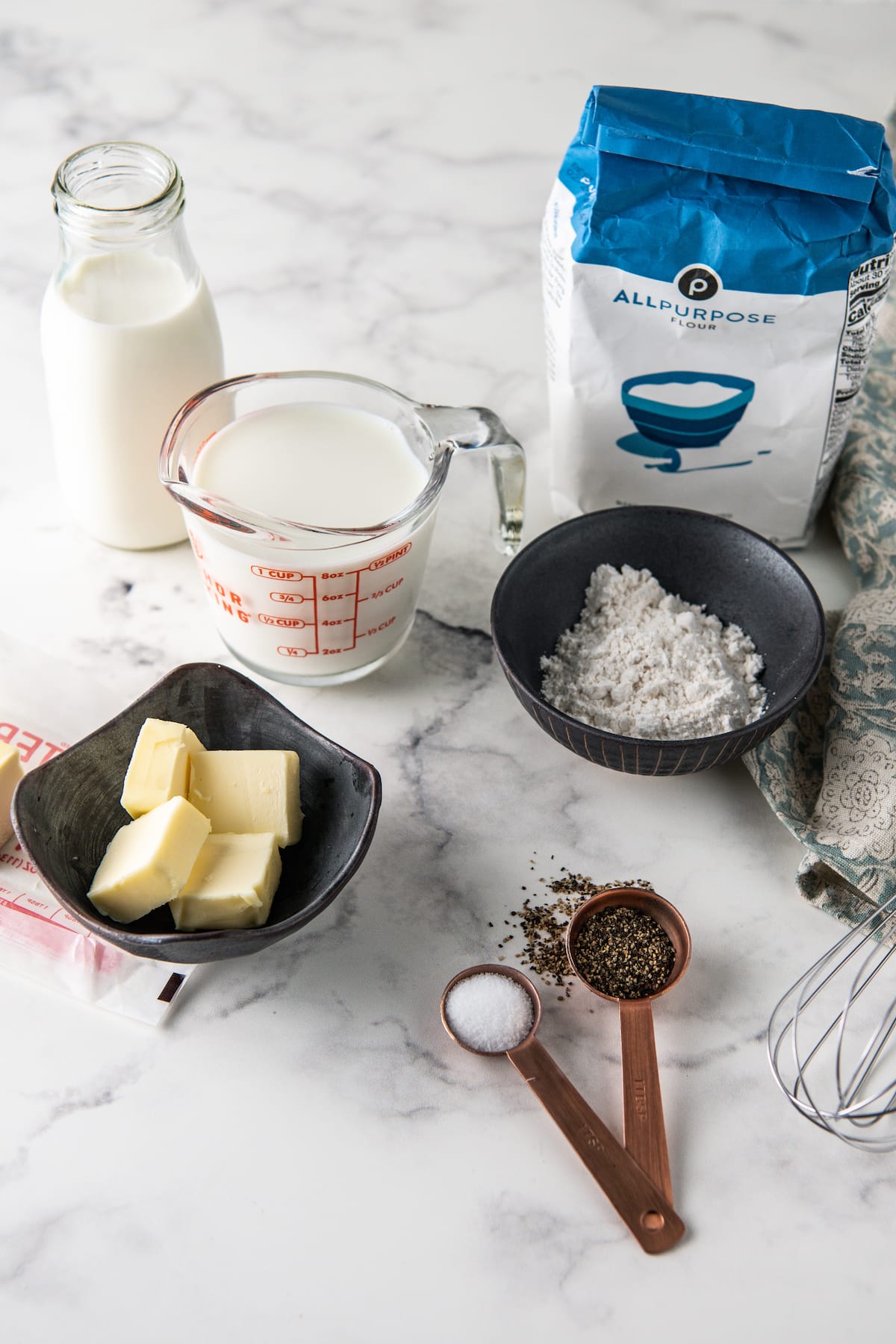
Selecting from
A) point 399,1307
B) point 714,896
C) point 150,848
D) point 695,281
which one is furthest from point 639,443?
point 399,1307

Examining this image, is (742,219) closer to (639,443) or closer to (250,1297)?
(639,443)

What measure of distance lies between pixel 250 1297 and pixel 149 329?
79 cm

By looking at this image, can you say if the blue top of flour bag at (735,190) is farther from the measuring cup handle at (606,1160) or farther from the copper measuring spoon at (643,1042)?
the measuring cup handle at (606,1160)

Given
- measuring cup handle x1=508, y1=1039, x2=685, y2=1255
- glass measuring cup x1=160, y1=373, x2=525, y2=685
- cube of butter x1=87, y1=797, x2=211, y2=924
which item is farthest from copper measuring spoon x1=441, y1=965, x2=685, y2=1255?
glass measuring cup x1=160, y1=373, x2=525, y2=685

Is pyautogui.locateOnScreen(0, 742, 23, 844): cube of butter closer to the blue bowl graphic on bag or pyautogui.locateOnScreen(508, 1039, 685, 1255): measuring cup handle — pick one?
pyautogui.locateOnScreen(508, 1039, 685, 1255): measuring cup handle

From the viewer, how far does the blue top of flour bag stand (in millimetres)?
1083

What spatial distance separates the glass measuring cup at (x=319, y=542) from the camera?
104 centimetres

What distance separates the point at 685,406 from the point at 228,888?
66cm

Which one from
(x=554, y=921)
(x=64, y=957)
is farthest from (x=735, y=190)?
(x=64, y=957)

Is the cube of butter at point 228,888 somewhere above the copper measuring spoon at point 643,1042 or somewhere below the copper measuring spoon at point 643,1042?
above

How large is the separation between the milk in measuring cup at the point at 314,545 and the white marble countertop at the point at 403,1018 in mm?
72

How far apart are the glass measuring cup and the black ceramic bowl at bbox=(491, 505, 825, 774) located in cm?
8

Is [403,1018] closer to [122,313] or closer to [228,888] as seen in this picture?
[228,888]

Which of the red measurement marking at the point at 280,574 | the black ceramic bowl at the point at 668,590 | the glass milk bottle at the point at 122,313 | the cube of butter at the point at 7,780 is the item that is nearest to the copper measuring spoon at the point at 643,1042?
the black ceramic bowl at the point at 668,590
